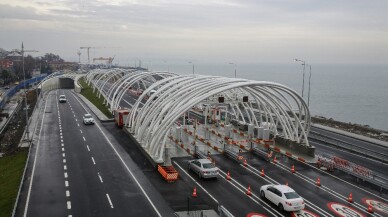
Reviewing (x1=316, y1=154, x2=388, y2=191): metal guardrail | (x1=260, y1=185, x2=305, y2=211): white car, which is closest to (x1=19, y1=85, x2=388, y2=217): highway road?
(x1=260, y1=185, x2=305, y2=211): white car

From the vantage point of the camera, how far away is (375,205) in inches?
837

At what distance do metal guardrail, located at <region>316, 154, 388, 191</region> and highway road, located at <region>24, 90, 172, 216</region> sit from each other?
1358 centimetres

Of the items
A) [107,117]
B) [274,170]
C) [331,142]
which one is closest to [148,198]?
[274,170]

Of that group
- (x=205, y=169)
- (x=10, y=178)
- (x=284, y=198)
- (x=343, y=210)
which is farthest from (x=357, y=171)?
(x=10, y=178)

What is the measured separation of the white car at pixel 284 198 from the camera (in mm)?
19594

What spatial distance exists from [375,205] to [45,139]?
29365 mm

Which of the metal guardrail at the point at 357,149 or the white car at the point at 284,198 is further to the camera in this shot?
the metal guardrail at the point at 357,149

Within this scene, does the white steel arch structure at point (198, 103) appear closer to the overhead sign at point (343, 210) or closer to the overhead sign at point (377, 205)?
the overhead sign at point (343, 210)

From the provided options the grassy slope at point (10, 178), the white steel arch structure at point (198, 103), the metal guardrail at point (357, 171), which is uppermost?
the white steel arch structure at point (198, 103)

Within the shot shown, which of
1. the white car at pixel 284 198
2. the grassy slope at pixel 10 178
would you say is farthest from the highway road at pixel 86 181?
the white car at pixel 284 198

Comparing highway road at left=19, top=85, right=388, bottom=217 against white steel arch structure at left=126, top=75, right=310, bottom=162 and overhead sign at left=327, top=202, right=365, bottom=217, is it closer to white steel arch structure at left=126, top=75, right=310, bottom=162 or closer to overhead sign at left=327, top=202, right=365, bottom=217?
overhead sign at left=327, top=202, right=365, bottom=217

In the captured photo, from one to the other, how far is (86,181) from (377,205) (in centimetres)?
1748

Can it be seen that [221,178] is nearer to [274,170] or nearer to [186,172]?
[186,172]

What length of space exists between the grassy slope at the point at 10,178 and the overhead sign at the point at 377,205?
19400mm
